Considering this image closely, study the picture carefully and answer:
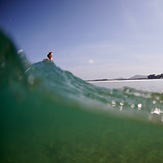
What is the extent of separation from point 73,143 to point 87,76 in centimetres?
203

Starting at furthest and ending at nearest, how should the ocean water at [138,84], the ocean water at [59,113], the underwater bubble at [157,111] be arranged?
the underwater bubble at [157,111], the ocean water at [59,113], the ocean water at [138,84]

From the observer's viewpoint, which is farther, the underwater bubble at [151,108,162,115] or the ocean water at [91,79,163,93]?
the underwater bubble at [151,108,162,115]

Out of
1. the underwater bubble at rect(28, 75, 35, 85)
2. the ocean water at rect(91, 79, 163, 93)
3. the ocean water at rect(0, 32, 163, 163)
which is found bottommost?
the ocean water at rect(0, 32, 163, 163)

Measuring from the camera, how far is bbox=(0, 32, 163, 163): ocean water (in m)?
6.09

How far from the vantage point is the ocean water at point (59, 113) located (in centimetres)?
609

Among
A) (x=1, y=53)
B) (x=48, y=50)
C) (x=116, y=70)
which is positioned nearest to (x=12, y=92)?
(x=1, y=53)

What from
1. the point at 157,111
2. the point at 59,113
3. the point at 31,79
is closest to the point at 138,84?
the point at 157,111

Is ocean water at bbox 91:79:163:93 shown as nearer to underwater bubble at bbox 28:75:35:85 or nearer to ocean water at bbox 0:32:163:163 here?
ocean water at bbox 0:32:163:163

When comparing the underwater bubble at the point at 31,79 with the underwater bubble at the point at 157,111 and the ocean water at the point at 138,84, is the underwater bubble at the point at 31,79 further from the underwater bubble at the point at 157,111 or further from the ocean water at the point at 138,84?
the underwater bubble at the point at 157,111

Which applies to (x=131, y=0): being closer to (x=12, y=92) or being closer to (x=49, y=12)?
(x=49, y=12)

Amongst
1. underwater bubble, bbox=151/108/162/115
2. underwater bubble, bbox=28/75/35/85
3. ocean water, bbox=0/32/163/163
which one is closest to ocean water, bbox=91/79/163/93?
ocean water, bbox=0/32/163/163

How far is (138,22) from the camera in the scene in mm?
5852

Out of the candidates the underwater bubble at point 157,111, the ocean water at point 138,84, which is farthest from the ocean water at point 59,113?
A: the ocean water at point 138,84

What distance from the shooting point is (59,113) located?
727cm
